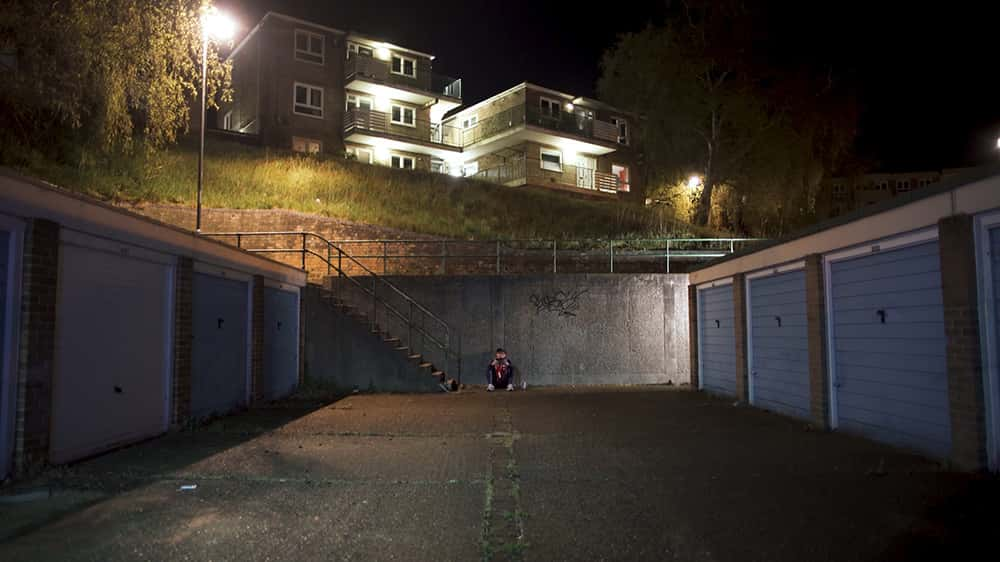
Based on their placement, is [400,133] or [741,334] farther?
[400,133]

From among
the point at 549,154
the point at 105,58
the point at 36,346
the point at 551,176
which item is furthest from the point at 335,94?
the point at 36,346

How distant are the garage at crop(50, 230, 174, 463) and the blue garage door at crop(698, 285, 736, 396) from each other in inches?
407

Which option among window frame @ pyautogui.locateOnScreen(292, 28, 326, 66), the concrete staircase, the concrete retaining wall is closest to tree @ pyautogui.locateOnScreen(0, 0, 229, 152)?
the concrete staircase

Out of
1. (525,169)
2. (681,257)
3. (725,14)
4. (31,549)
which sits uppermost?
(725,14)

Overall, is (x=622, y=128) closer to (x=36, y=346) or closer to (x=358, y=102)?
(x=358, y=102)

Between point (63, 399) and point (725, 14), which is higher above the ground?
point (725, 14)

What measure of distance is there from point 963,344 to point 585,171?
112ft

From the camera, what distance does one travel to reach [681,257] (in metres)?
19.8

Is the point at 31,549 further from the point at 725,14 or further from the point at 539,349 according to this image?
the point at 725,14

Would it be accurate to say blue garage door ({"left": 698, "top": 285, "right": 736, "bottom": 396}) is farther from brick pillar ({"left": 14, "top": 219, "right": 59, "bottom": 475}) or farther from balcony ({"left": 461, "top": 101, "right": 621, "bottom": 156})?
balcony ({"left": 461, "top": 101, "right": 621, "bottom": 156})

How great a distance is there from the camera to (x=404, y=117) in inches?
1499

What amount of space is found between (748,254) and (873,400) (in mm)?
4346

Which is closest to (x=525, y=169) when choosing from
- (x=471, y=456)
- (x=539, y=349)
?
(x=539, y=349)

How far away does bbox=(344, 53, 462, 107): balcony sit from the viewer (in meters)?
35.5
